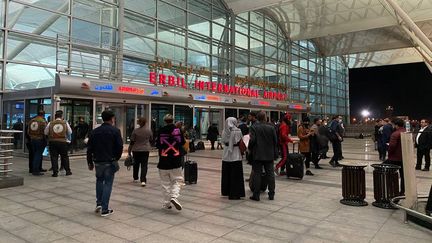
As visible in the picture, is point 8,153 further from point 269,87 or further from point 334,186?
point 269,87

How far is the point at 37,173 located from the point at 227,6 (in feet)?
62.7

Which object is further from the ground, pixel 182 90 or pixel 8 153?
pixel 182 90

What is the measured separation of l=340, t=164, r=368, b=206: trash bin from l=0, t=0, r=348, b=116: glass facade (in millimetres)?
11967

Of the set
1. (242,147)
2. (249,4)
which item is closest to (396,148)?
(242,147)

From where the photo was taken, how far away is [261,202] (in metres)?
5.99

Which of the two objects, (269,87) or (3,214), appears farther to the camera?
(269,87)

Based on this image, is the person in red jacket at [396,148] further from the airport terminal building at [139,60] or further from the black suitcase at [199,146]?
the black suitcase at [199,146]

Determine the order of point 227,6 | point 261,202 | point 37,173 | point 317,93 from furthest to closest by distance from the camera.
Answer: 1. point 317,93
2. point 227,6
3. point 37,173
4. point 261,202

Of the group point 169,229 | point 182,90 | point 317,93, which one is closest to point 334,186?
point 169,229

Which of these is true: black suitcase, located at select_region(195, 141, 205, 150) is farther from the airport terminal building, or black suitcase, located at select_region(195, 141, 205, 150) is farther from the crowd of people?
the crowd of people

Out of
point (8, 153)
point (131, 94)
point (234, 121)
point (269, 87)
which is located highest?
point (269, 87)

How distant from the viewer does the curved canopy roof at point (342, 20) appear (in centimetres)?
2445

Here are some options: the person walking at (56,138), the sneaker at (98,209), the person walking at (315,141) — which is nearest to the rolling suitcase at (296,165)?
the person walking at (315,141)

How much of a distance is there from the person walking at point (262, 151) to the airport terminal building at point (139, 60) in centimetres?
827
